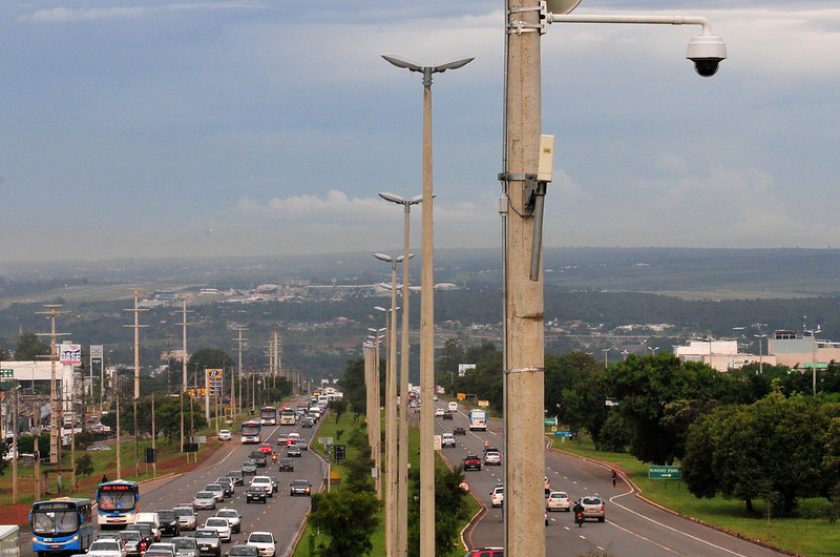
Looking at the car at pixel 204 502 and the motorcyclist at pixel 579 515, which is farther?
the car at pixel 204 502

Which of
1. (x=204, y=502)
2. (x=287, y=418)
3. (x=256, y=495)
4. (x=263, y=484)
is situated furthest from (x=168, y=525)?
(x=287, y=418)

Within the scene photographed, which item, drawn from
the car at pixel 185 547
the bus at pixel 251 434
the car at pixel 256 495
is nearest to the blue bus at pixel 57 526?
the car at pixel 185 547

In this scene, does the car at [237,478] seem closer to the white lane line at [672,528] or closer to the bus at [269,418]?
the white lane line at [672,528]

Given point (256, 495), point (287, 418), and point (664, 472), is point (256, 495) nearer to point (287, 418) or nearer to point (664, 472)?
point (664, 472)

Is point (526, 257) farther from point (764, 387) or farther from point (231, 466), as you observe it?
point (231, 466)

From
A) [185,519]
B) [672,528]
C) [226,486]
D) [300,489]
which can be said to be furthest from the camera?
[300,489]

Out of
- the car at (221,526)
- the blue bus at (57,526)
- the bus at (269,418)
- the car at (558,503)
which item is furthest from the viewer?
the bus at (269,418)
